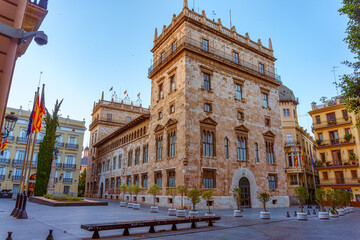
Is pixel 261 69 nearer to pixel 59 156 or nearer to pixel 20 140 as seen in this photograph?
pixel 59 156

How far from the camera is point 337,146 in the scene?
123ft

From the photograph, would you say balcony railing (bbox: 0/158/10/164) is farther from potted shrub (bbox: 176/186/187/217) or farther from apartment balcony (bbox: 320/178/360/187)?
apartment balcony (bbox: 320/178/360/187)

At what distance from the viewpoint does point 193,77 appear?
2461 cm

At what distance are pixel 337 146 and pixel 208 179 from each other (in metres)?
26.3

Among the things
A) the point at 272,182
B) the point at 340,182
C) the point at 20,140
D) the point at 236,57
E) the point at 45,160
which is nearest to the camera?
the point at 272,182

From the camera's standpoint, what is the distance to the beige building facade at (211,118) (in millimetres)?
23203

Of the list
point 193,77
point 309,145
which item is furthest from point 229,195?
point 309,145

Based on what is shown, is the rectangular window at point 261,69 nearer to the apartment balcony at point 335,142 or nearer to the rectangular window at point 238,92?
the rectangular window at point 238,92

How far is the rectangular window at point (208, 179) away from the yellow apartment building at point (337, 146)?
2387 centimetres

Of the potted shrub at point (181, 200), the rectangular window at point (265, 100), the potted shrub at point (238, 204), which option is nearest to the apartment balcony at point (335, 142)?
the rectangular window at point (265, 100)

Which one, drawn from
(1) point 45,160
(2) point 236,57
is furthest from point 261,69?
(1) point 45,160

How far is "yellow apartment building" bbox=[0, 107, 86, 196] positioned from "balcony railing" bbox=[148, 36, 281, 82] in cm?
2542

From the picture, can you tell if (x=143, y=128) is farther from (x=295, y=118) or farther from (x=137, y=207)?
(x=295, y=118)

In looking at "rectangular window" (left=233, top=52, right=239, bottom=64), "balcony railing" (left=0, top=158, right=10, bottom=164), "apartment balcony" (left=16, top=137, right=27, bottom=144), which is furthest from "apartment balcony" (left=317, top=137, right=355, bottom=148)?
"balcony railing" (left=0, top=158, right=10, bottom=164)
